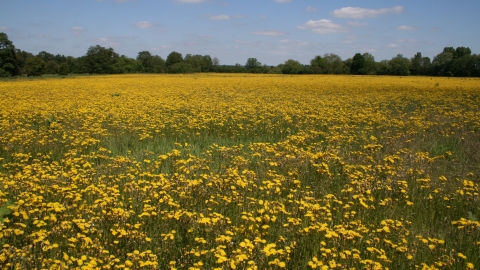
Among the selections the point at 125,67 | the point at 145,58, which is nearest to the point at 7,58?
the point at 125,67

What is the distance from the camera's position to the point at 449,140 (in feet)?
35.3

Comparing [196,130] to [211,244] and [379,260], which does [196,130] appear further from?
[379,260]

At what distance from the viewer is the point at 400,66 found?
2990 inches

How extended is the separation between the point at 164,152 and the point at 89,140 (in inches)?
71.0

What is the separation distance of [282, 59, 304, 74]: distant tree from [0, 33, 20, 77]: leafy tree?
59549mm

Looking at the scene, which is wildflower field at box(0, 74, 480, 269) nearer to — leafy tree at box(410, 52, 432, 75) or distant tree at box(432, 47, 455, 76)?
distant tree at box(432, 47, 455, 76)

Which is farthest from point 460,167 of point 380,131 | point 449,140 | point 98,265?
point 98,265

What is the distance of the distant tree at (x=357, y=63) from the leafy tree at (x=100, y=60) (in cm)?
6284

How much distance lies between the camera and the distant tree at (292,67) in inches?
3305

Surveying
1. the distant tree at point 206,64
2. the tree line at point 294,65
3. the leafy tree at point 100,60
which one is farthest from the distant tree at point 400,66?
the leafy tree at point 100,60

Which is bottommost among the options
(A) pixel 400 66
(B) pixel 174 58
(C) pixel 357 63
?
(A) pixel 400 66

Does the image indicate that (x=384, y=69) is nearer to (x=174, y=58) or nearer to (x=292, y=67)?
(x=292, y=67)

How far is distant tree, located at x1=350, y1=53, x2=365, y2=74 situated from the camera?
91.4m

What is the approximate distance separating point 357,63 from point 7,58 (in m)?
80.0
